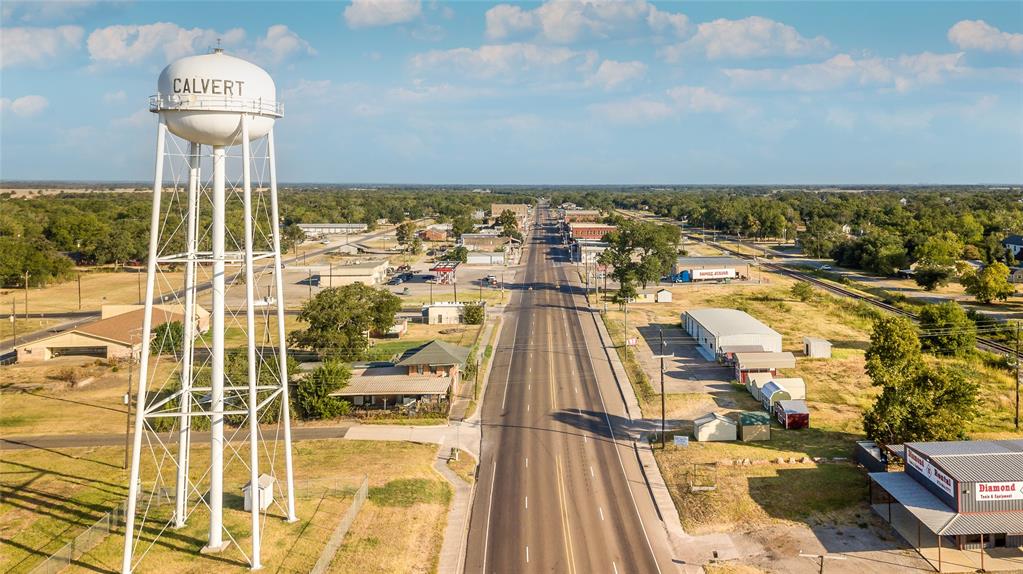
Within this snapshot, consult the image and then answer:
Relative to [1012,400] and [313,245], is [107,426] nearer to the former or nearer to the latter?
[1012,400]

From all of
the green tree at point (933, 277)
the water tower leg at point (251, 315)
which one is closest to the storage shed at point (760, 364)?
the water tower leg at point (251, 315)

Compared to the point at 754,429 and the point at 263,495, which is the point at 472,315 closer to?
the point at 754,429

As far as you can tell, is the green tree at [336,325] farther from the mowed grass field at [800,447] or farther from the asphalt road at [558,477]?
the mowed grass field at [800,447]

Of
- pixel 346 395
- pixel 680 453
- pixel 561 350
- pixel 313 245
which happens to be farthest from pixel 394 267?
pixel 680 453

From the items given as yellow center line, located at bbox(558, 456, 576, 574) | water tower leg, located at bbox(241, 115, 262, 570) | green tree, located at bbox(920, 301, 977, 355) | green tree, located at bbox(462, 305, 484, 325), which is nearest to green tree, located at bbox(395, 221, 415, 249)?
green tree, located at bbox(462, 305, 484, 325)

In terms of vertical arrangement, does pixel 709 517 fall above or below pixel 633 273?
below
